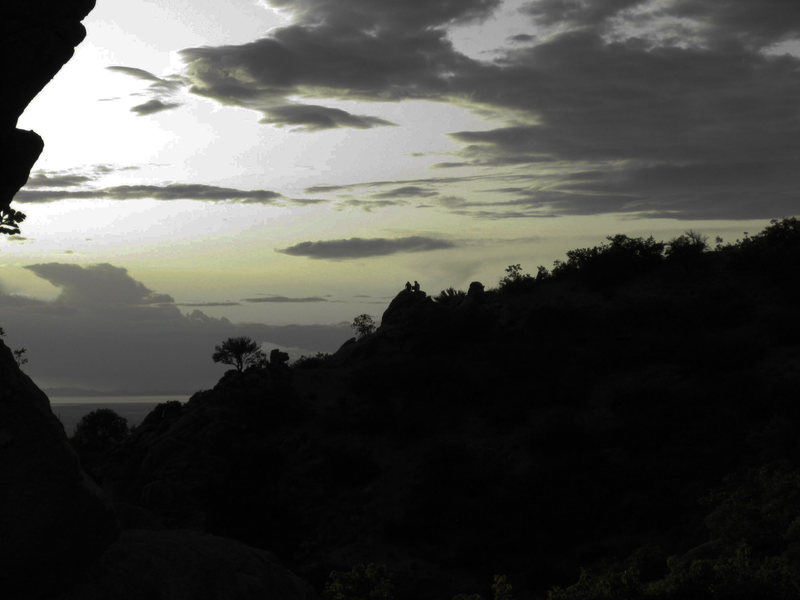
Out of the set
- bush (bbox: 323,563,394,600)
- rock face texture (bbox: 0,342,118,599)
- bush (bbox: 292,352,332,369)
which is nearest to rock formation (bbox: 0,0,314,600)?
A: rock face texture (bbox: 0,342,118,599)

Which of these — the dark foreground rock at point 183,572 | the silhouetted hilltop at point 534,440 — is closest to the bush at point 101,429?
the silhouetted hilltop at point 534,440

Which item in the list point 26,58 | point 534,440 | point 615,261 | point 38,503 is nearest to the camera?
point 38,503

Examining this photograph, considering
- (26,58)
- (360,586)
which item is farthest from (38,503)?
(360,586)

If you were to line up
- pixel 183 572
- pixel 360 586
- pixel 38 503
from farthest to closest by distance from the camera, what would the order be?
pixel 360 586, pixel 183 572, pixel 38 503

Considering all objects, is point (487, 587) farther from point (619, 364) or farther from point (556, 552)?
point (619, 364)

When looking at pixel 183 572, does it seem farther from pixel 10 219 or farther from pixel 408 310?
pixel 408 310

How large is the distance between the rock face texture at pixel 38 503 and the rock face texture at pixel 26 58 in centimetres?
265

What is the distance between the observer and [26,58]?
9.85 meters

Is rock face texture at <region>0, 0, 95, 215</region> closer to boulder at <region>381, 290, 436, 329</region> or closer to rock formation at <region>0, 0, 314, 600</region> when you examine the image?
rock formation at <region>0, 0, 314, 600</region>

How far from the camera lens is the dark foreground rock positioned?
9609 mm

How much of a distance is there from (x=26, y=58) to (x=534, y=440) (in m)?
27.4

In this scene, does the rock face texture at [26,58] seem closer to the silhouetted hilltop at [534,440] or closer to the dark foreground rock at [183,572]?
the dark foreground rock at [183,572]

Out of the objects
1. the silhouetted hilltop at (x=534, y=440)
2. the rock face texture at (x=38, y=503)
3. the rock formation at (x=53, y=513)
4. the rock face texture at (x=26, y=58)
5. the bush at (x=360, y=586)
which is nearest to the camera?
the rock face texture at (x=38, y=503)

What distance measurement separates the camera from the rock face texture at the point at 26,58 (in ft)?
31.9
